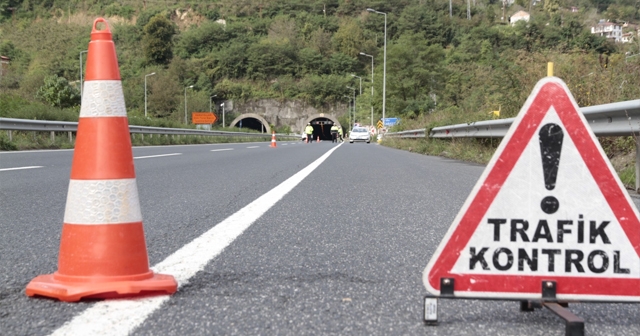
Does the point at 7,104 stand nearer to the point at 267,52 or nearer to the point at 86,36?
the point at 267,52

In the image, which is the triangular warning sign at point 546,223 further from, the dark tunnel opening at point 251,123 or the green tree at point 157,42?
the green tree at point 157,42

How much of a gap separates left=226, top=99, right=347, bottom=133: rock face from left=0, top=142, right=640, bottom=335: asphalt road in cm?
11885

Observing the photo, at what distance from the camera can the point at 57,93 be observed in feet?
312

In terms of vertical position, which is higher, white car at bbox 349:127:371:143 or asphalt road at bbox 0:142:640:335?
white car at bbox 349:127:371:143

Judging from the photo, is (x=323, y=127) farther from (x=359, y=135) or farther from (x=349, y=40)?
(x=359, y=135)

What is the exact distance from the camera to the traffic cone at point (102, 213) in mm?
2912

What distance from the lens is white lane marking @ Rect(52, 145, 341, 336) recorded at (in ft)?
8.17

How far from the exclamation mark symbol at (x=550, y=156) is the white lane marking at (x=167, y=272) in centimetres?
150

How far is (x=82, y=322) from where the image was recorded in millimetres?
2553

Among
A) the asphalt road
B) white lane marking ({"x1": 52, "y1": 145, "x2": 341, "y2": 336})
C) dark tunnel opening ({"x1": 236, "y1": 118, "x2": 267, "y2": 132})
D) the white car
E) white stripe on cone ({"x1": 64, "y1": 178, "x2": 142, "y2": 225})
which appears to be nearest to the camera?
white lane marking ({"x1": 52, "y1": 145, "x2": 341, "y2": 336})

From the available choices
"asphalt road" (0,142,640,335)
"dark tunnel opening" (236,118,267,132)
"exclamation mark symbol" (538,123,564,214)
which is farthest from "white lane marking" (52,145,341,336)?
"dark tunnel opening" (236,118,267,132)

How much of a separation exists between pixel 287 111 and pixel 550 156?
125m

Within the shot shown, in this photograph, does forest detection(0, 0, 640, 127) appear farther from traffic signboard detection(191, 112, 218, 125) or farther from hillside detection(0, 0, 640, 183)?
traffic signboard detection(191, 112, 218, 125)

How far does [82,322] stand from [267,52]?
145882 millimetres
